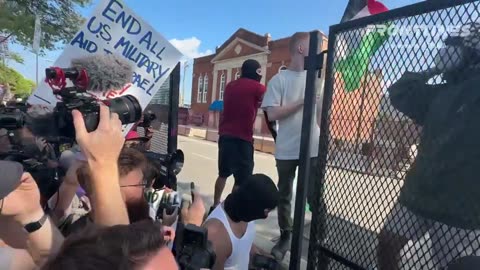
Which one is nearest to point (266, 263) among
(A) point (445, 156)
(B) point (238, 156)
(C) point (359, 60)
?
(A) point (445, 156)

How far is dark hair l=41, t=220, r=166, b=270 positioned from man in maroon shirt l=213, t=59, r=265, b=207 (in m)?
2.79

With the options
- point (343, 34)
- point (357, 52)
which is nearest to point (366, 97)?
point (357, 52)

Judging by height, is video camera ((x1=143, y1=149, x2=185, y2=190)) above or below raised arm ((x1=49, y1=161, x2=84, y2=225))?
above

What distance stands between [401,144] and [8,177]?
4.80 feet

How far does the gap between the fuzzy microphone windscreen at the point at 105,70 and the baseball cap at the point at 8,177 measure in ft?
3.73

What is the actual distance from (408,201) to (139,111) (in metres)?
1.23

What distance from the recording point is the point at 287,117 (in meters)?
3.10

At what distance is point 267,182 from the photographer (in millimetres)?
2281

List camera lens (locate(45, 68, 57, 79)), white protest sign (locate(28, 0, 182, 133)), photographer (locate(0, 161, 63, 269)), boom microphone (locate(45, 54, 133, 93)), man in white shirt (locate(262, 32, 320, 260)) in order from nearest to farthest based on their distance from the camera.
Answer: photographer (locate(0, 161, 63, 269)), camera lens (locate(45, 68, 57, 79)), boom microphone (locate(45, 54, 133, 93)), white protest sign (locate(28, 0, 182, 133)), man in white shirt (locate(262, 32, 320, 260))

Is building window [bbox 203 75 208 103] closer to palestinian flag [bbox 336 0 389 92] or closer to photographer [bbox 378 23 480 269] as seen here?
palestinian flag [bbox 336 0 389 92]

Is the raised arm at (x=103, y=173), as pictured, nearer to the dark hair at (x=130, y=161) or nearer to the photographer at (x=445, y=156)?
the dark hair at (x=130, y=161)

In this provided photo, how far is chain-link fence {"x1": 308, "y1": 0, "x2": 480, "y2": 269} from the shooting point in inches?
58.7

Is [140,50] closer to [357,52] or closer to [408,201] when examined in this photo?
[357,52]

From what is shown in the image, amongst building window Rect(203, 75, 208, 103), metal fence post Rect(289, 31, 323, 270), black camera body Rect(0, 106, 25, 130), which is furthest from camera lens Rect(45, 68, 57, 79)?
building window Rect(203, 75, 208, 103)
